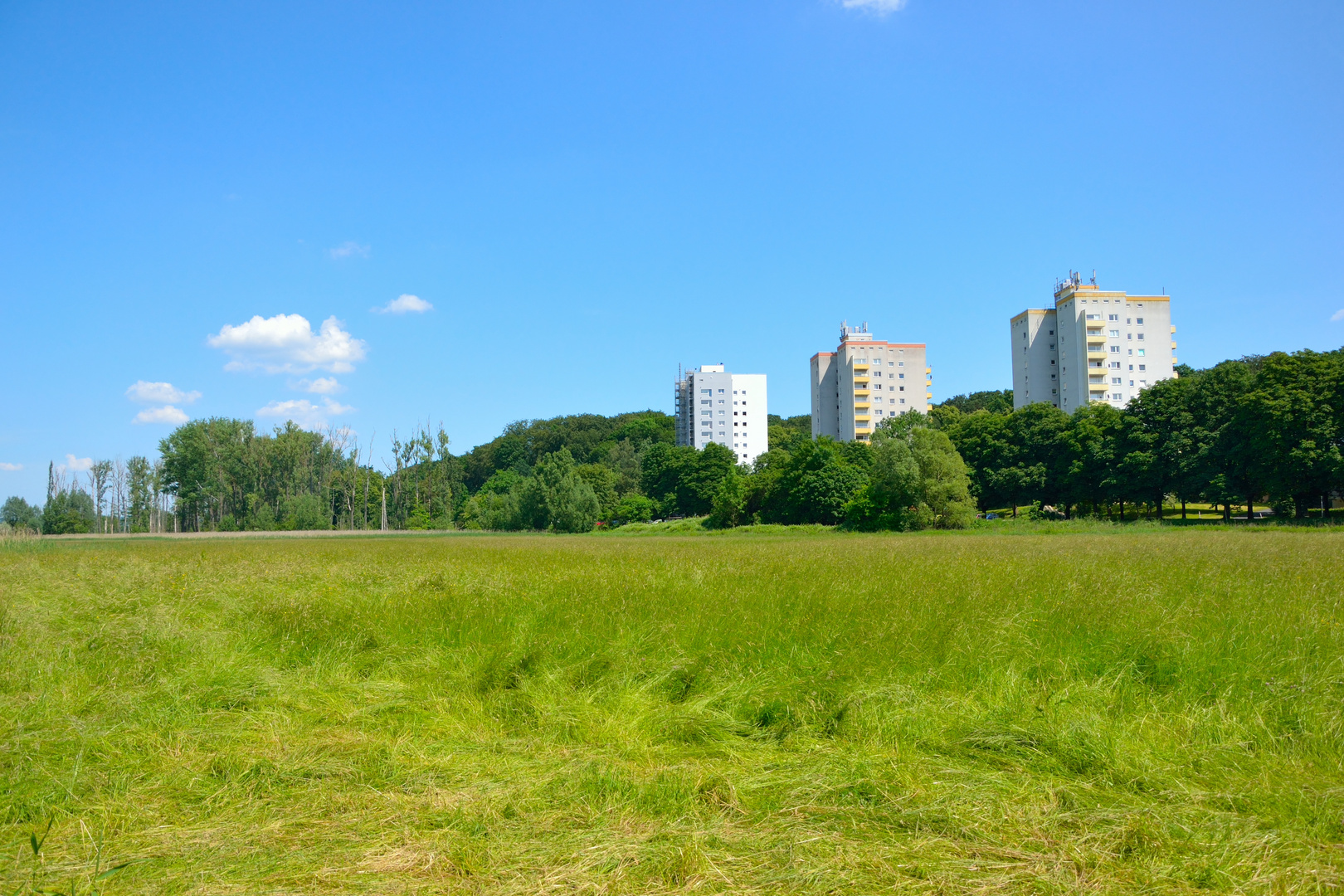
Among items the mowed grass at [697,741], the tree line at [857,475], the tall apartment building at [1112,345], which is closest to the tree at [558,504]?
the tree line at [857,475]

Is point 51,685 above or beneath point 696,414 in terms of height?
beneath

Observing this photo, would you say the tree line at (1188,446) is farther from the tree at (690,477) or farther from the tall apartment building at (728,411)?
the tall apartment building at (728,411)

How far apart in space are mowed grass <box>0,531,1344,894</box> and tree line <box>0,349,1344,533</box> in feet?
138

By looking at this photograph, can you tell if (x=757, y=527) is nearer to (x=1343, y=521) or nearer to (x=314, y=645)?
(x=1343, y=521)

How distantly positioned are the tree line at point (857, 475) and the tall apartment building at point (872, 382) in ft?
37.5

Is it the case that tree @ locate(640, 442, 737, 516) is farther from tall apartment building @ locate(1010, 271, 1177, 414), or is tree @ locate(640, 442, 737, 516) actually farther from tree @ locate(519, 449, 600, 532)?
tall apartment building @ locate(1010, 271, 1177, 414)

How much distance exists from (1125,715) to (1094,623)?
245 cm

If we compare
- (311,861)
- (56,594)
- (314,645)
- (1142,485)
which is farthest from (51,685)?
(1142,485)

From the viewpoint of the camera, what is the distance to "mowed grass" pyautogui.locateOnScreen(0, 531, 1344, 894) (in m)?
3.46

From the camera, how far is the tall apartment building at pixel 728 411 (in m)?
138

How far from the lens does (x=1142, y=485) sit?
52.4m

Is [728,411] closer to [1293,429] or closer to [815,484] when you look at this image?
[815,484]

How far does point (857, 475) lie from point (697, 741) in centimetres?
6069

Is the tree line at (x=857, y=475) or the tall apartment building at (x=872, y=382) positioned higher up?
the tall apartment building at (x=872, y=382)
